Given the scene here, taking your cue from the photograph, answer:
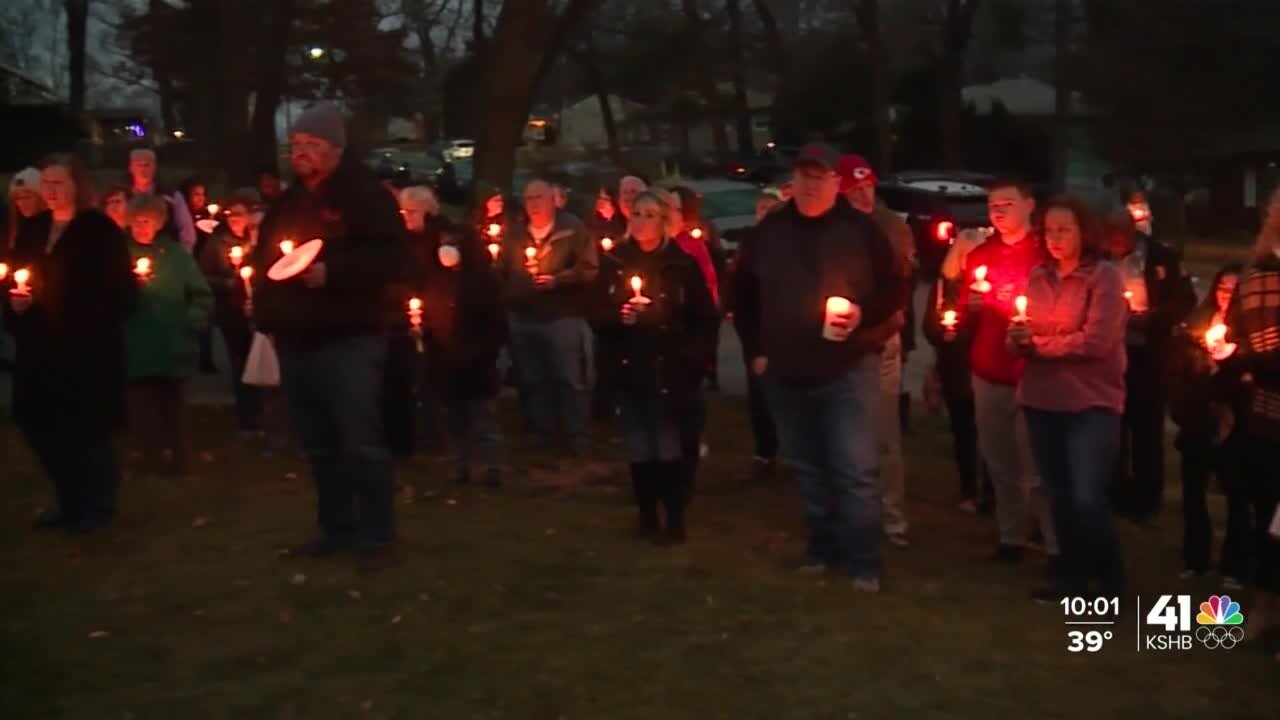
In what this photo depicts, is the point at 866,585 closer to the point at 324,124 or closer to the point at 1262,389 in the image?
the point at 1262,389

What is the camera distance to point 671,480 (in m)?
8.74

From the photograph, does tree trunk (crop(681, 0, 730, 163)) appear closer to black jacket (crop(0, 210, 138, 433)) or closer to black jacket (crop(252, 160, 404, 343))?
black jacket (crop(0, 210, 138, 433))

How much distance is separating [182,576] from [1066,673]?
13.4 feet

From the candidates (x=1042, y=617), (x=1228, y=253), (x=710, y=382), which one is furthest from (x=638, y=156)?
(x=1042, y=617)

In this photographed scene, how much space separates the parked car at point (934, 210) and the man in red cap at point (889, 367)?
16.1 m

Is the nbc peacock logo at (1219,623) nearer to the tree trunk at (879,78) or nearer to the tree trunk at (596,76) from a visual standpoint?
the tree trunk at (879,78)

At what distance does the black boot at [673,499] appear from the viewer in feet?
28.6

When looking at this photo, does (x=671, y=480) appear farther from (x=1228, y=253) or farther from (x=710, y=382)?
(x=1228, y=253)

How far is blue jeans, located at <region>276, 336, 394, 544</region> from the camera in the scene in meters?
7.88

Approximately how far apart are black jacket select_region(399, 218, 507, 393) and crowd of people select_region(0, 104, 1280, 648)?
2 cm

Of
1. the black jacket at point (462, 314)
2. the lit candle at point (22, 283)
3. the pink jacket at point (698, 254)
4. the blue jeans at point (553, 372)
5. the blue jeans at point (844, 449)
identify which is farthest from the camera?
the blue jeans at point (553, 372)

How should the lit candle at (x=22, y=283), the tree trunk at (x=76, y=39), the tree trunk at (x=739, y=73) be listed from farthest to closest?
the tree trunk at (x=739, y=73), the tree trunk at (x=76, y=39), the lit candle at (x=22, y=283)

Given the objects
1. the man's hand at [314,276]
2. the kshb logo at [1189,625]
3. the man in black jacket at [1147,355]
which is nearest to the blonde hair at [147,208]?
the man's hand at [314,276]

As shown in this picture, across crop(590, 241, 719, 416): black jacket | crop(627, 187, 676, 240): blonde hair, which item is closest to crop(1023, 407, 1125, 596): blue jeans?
crop(590, 241, 719, 416): black jacket
